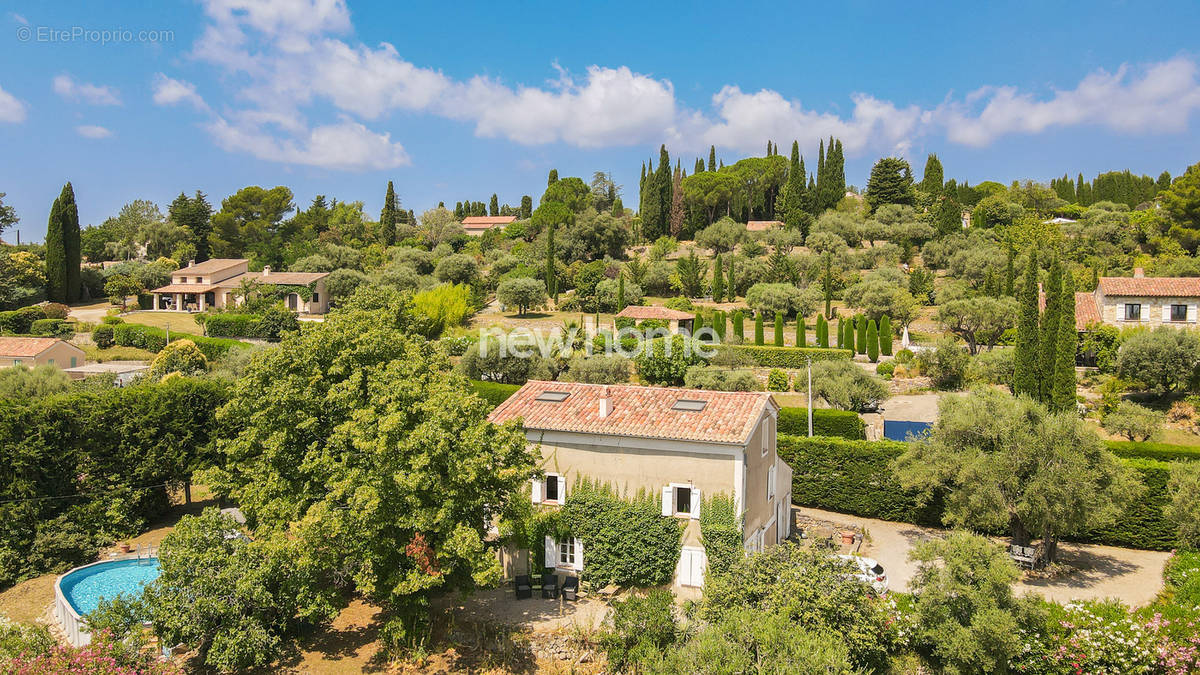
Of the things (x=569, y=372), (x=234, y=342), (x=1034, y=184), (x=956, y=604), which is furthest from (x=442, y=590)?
(x=1034, y=184)

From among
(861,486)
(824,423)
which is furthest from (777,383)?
(861,486)

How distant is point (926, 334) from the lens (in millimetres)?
54375

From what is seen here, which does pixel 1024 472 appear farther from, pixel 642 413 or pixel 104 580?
pixel 104 580

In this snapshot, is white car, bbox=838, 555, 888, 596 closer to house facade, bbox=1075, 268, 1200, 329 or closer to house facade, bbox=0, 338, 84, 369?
house facade, bbox=1075, 268, 1200, 329

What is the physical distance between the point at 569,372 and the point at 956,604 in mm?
29136

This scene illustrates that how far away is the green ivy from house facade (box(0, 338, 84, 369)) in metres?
38.6

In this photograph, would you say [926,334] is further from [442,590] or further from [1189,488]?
[442,590]

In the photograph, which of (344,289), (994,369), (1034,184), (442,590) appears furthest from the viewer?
(1034,184)

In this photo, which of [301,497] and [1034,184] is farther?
[1034,184]

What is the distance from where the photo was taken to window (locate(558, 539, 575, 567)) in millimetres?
20656

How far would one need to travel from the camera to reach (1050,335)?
31344mm

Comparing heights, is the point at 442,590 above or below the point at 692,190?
below

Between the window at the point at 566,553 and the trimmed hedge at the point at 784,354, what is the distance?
30288 mm

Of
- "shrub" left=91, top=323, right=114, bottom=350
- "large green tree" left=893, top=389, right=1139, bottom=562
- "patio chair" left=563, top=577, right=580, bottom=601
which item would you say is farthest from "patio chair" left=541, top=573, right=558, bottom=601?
"shrub" left=91, top=323, right=114, bottom=350
